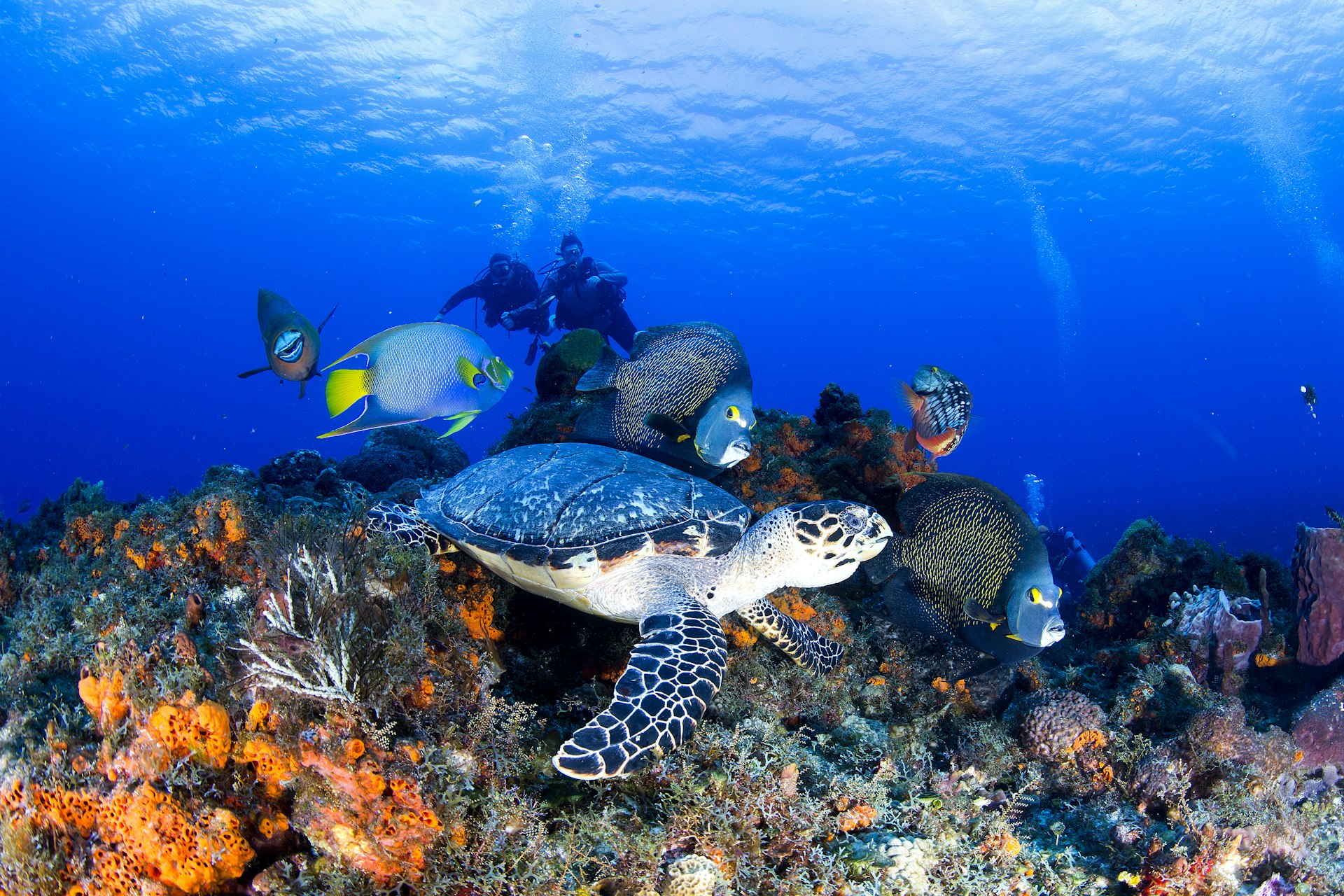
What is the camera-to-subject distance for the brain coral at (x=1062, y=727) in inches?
119

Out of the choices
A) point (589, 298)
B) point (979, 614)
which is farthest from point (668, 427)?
point (589, 298)

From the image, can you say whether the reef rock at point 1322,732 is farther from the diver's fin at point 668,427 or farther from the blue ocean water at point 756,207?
the diver's fin at point 668,427

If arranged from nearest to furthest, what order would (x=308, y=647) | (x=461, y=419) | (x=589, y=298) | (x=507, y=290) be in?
(x=308, y=647) → (x=461, y=419) → (x=589, y=298) → (x=507, y=290)

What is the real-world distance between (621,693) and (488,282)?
35.3ft

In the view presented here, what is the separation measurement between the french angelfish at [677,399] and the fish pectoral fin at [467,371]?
1.22m

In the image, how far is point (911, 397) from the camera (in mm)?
4246

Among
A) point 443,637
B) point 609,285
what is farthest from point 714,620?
point 609,285

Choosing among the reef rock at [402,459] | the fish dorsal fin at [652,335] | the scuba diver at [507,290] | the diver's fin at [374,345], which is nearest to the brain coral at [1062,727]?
the fish dorsal fin at [652,335]

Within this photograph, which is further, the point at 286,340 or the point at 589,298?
the point at 589,298

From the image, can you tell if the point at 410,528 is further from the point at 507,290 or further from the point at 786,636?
the point at 507,290

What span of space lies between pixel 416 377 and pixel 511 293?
8.90 meters

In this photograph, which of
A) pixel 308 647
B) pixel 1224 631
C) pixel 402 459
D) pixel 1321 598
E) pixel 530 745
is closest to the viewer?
pixel 308 647

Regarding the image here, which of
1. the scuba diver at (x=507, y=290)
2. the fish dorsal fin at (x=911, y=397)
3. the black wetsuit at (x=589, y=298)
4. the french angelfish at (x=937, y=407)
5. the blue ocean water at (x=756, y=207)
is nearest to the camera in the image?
the french angelfish at (x=937, y=407)

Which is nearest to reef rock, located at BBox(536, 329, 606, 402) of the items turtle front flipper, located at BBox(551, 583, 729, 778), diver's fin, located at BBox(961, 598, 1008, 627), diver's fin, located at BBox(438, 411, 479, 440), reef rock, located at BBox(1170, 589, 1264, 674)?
diver's fin, located at BBox(438, 411, 479, 440)
